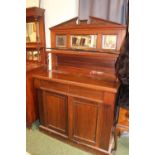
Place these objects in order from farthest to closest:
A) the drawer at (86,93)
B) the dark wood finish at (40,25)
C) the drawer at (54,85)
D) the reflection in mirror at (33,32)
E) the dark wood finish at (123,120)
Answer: the reflection in mirror at (33,32) < the dark wood finish at (40,25) < the drawer at (54,85) < the drawer at (86,93) < the dark wood finish at (123,120)

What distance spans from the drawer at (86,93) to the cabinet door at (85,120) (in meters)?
0.07

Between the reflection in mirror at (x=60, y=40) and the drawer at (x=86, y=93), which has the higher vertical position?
the reflection in mirror at (x=60, y=40)

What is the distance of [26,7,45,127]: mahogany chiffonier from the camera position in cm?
201

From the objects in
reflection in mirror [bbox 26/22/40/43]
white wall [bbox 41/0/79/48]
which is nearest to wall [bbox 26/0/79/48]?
white wall [bbox 41/0/79/48]

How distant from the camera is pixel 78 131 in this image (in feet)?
5.89

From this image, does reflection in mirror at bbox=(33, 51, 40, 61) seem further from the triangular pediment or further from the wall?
the triangular pediment

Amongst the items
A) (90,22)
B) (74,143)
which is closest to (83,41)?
(90,22)

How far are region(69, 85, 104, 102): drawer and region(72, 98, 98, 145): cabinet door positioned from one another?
0.23ft

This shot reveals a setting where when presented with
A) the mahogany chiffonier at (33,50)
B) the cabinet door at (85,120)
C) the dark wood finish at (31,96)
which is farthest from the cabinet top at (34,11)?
the cabinet door at (85,120)

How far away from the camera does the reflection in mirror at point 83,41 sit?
6.10ft

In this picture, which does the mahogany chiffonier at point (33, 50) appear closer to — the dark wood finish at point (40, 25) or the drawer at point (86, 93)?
the dark wood finish at point (40, 25)
